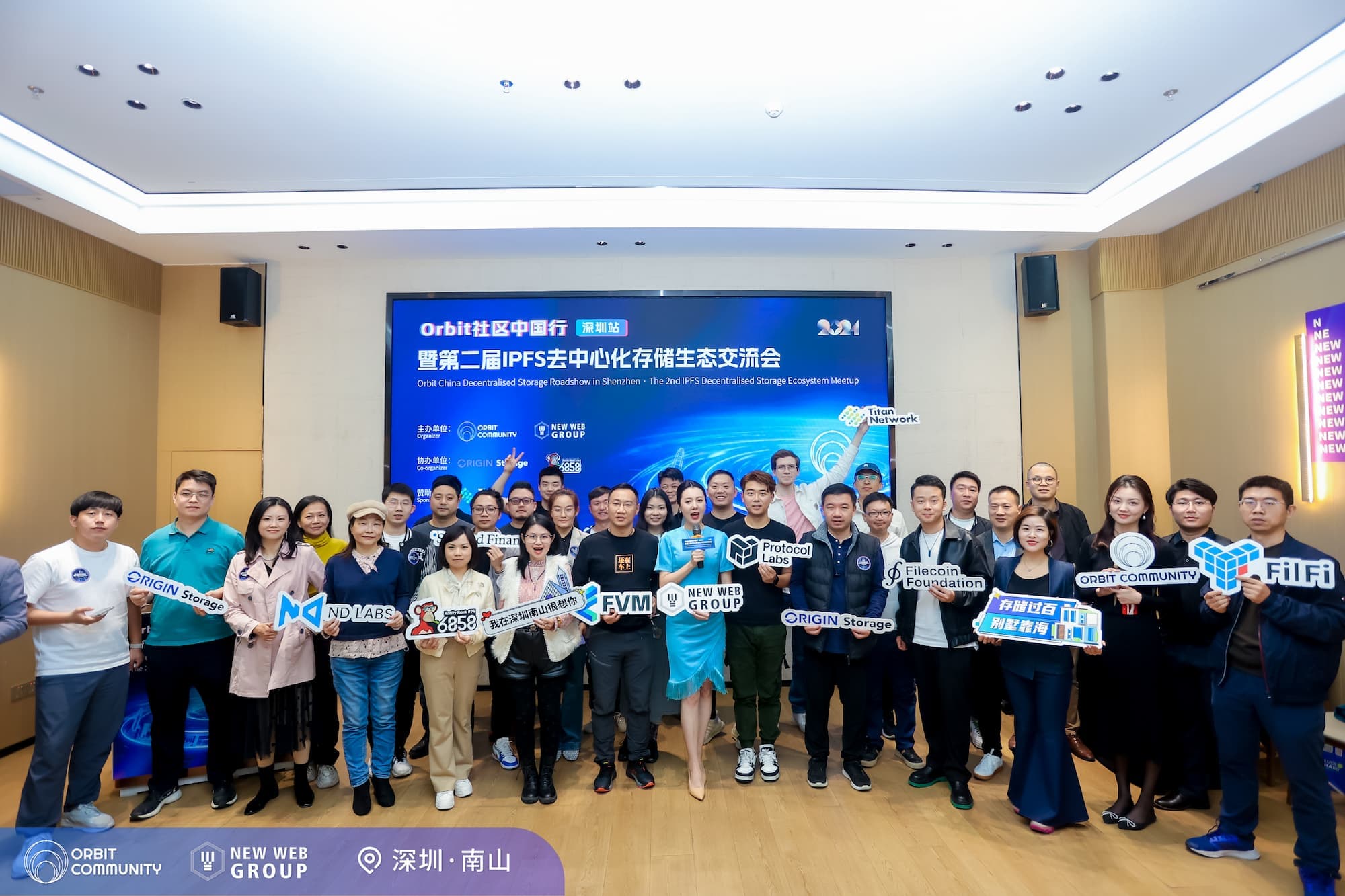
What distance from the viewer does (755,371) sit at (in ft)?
18.3

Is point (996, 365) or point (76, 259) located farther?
point (996, 365)

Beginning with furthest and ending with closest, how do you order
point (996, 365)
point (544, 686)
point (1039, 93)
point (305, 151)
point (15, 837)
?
point (996, 365), point (305, 151), point (1039, 93), point (544, 686), point (15, 837)

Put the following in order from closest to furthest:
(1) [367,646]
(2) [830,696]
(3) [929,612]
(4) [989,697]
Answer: (1) [367,646] → (3) [929,612] → (2) [830,696] → (4) [989,697]

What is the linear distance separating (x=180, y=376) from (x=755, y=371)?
4875 mm

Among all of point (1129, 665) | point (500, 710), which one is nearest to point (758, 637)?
point (500, 710)

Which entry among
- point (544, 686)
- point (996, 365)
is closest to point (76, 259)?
point (544, 686)

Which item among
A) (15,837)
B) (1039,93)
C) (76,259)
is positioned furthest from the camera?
(76,259)

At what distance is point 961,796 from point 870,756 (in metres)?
0.64

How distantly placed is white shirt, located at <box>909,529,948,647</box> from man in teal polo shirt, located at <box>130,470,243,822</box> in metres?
3.50

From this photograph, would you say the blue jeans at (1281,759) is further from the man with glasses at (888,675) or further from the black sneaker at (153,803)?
the black sneaker at (153,803)

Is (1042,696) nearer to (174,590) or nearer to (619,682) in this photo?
(619,682)

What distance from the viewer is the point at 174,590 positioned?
3.14 m

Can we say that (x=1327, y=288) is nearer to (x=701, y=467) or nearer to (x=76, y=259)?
(x=701, y=467)

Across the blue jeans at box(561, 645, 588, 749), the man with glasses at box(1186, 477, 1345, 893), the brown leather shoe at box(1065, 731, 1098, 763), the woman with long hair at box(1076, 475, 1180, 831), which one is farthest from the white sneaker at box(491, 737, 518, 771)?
the man with glasses at box(1186, 477, 1345, 893)
